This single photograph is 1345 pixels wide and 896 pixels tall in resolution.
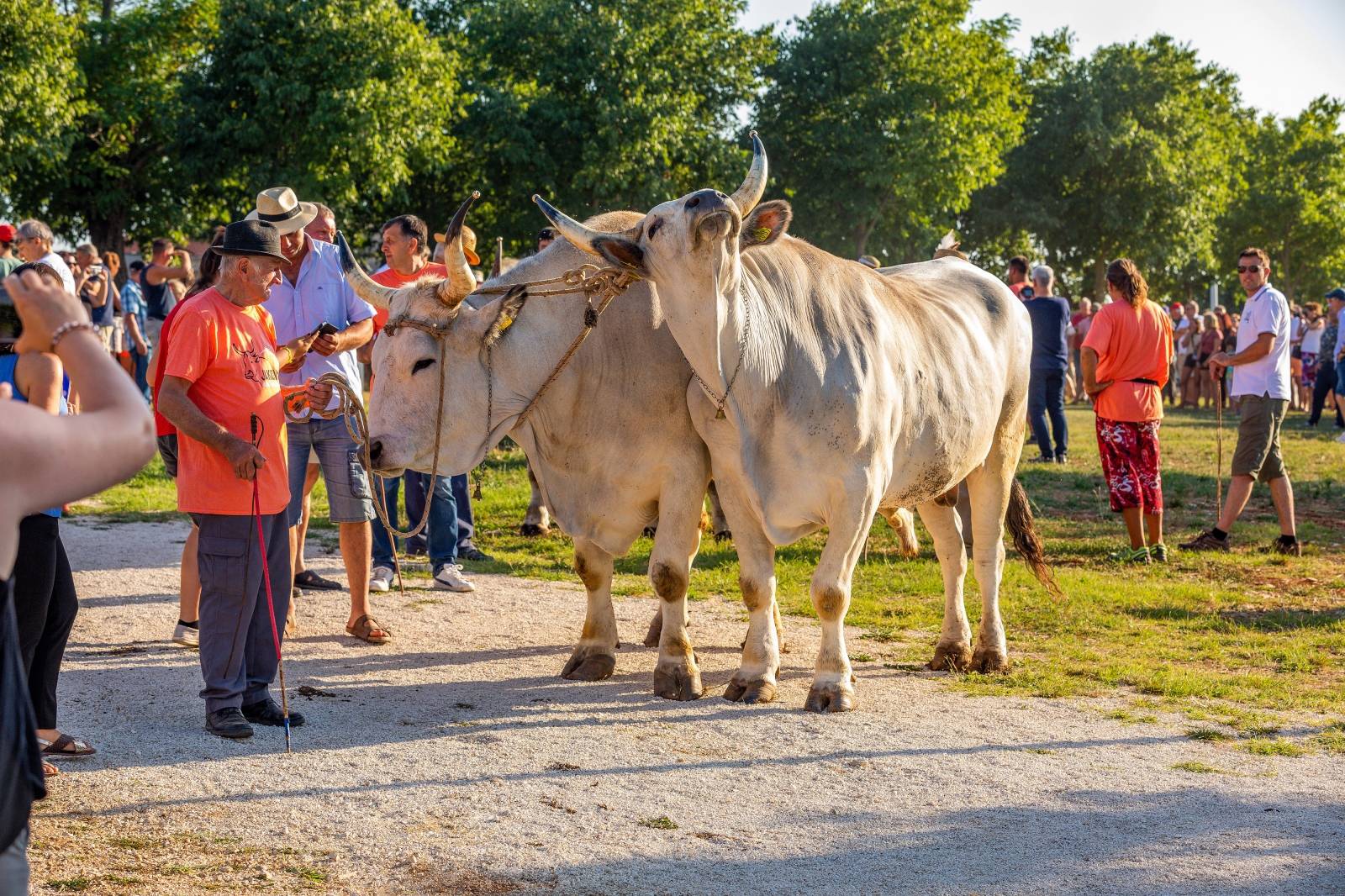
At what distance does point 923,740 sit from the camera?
594 cm

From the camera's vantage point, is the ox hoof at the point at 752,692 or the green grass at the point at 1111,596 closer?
the ox hoof at the point at 752,692

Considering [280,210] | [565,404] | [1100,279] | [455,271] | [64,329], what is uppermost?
[1100,279]

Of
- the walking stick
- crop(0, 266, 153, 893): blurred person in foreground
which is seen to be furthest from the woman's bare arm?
the walking stick

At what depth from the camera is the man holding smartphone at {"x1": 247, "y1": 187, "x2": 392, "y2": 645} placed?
25.2 ft

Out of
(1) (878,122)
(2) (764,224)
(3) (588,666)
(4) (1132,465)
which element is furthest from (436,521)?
(1) (878,122)

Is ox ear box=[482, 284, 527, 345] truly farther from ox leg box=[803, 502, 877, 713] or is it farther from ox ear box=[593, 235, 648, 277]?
ox leg box=[803, 502, 877, 713]

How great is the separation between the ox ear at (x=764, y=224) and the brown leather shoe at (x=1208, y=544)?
6561 millimetres

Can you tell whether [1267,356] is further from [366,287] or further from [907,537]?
[366,287]

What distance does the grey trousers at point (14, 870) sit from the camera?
8.48 feet

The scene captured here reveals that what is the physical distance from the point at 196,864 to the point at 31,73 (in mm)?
28637

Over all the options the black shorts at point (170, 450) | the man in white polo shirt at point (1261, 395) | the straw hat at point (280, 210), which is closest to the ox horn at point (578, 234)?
the straw hat at point (280, 210)

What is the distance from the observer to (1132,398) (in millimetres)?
10734

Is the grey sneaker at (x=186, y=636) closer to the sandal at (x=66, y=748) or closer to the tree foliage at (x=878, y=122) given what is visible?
the sandal at (x=66, y=748)

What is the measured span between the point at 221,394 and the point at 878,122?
4089 cm
